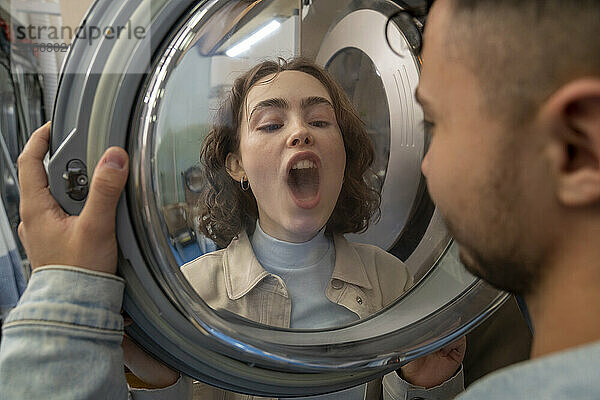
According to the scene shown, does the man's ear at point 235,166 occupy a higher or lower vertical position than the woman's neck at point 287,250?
higher

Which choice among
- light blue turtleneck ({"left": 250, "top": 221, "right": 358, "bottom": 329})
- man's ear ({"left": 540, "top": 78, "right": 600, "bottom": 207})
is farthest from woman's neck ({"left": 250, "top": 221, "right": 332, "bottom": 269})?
man's ear ({"left": 540, "top": 78, "right": 600, "bottom": 207})

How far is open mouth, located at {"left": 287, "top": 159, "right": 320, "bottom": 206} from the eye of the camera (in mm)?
629

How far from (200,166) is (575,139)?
0.35 m

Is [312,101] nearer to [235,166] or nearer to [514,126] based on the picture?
[235,166]

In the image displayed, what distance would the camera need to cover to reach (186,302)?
1.91 feet

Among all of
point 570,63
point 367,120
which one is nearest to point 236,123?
point 367,120

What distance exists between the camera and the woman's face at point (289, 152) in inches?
24.3

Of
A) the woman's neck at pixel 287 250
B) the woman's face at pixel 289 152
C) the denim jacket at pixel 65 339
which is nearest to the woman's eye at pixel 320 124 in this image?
the woman's face at pixel 289 152

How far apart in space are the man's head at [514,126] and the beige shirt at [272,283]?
0.56ft

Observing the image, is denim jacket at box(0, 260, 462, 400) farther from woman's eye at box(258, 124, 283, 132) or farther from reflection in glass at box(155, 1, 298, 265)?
woman's eye at box(258, 124, 283, 132)

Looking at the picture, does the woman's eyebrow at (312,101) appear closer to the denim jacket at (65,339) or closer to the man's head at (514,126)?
the man's head at (514,126)

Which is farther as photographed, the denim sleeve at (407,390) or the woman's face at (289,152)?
the denim sleeve at (407,390)

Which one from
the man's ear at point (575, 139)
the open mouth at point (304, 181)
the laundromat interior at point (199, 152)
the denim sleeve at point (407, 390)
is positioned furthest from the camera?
the denim sleeve at point (407, 390)

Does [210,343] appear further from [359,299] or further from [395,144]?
[395,144]
